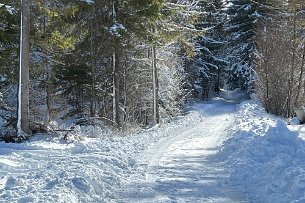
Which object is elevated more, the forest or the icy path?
the forest

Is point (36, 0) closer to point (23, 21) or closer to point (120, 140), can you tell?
Result: point (23, 21)

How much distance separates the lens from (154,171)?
32.3ft

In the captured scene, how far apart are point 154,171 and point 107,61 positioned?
1325cm

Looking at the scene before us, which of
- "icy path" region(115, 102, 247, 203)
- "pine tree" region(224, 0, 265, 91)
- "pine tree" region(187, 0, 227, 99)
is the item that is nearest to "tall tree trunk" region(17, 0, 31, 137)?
"icy path" region(115, 102, 247, 203)

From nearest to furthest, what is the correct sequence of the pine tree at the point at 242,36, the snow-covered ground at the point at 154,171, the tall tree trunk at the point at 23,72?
the snow-covered ground at the point at 154,171 → the tall tree trunk at the point at 23,72 → the pine tree at the point at 242,36

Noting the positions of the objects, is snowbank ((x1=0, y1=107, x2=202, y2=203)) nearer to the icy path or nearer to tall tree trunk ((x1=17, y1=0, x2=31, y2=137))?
the icy path

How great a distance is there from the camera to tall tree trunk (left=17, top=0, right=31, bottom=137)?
1410cm

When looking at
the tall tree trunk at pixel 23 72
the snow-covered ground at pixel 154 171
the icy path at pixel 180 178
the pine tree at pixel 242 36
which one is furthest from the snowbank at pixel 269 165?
the pine tree at pixel 242 36

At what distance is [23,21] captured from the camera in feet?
46.2

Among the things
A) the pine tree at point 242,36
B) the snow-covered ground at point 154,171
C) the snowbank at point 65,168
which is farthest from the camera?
the pine tree at point 242,36

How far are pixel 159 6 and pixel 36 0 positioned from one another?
568cm

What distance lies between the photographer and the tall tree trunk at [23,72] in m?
14.1

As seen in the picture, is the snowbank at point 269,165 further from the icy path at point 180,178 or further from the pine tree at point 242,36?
the pine tree at point 242,36

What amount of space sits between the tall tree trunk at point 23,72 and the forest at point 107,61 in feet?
0.11
